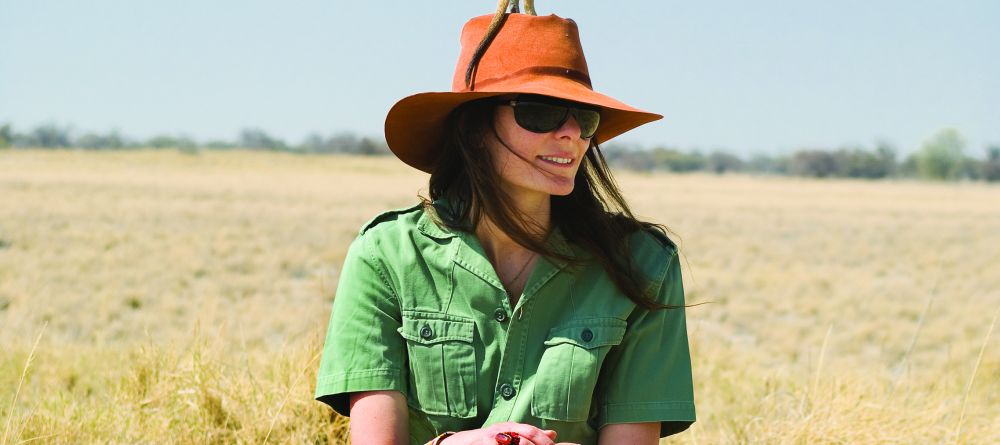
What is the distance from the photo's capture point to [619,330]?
2.16 meters

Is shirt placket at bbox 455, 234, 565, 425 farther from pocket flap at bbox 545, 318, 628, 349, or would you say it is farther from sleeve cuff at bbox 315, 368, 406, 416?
sleeve cuff at bbox 315, 368, 406, 416

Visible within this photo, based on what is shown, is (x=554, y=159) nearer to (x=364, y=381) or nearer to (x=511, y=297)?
(x=511, y=297)

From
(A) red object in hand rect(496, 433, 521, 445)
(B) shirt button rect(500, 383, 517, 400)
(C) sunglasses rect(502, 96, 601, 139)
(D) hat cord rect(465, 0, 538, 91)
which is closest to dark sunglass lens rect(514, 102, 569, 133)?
(C) sunglasses rect(502, 96, 601, 139)

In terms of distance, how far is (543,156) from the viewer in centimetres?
219

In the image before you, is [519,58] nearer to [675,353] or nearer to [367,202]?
[675,353]

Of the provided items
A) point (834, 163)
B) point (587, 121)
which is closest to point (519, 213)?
point (587, 121)

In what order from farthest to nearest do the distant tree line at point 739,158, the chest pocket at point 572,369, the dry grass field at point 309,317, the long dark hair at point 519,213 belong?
the distant tree line at point 739,158, the dry grass field at point 309,317, the long dark hair at point 519,213, the chest pocket at point 572,369

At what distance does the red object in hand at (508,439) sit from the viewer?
75.0 inches

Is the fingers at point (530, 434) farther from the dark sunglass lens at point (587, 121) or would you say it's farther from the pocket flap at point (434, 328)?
the dark sunglass lens at point (587, 121)

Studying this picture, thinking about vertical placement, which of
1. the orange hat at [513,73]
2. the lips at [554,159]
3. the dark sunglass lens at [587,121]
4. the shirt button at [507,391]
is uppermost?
the orange hat at [513,73]

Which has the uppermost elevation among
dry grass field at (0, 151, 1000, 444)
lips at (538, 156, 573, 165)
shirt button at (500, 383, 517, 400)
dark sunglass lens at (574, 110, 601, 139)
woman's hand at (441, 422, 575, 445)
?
dark sunglass lens at (574, 110, 601, 139)

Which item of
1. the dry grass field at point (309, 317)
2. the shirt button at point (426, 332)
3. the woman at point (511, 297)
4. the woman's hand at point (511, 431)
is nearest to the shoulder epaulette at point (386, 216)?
the woman at point (511, 297)

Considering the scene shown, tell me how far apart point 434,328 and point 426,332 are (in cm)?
2

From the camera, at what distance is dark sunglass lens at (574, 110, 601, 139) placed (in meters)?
2.23
